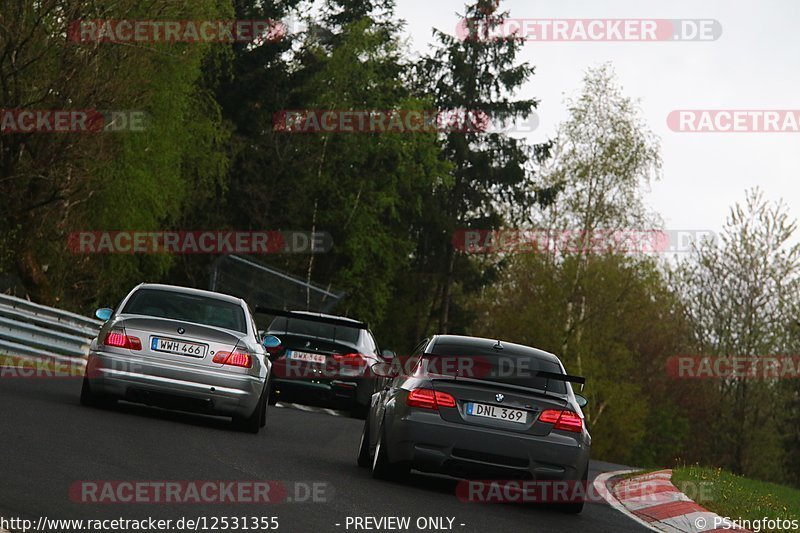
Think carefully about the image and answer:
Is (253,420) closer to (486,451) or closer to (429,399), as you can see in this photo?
(429,399)

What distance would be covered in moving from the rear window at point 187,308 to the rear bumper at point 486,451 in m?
4.71

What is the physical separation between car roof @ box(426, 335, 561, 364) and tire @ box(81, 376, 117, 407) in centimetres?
457

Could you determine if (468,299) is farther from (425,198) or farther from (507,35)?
(507,35)

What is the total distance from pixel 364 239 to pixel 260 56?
8.62 metres

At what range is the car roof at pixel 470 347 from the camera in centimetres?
1245

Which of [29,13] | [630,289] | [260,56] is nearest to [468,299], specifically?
[630,289]

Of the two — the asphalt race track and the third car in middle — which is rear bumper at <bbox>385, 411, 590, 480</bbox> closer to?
the asphalt race track

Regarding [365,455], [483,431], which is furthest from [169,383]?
[483,431]

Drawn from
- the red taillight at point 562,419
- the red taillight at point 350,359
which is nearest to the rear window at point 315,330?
the red taillight at point 350,359

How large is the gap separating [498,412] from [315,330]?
36.3 ft

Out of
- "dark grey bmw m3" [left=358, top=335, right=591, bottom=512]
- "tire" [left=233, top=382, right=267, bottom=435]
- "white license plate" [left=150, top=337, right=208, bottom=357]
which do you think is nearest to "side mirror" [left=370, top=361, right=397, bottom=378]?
"dark grey bmw m3" [left=358, top=335, right=591, bottom=512]

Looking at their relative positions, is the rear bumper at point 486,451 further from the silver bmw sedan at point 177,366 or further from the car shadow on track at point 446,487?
the silver bmw sedan at point 177,366

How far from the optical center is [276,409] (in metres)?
22.0

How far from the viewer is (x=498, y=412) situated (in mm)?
11422
